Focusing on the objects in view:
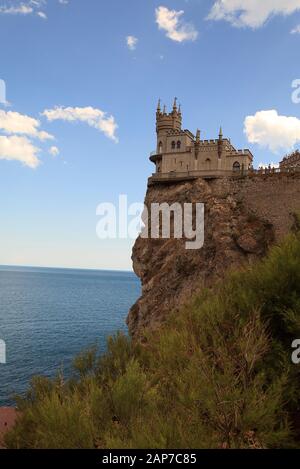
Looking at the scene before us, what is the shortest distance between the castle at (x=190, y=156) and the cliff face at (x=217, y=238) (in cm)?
153

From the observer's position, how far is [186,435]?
738cm

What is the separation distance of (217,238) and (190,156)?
1172cm

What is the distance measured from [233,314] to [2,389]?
32230mm

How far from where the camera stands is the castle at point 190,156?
3912 centimetres

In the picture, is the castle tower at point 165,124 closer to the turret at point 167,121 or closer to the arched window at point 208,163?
the turret at point 167,121

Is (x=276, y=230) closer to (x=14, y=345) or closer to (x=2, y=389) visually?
(x=2, y=389)

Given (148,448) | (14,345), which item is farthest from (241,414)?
(14,345)

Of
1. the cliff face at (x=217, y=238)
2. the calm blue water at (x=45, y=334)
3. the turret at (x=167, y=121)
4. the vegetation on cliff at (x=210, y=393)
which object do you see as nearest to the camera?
the vegetation on cliff at (x=210, y=393)

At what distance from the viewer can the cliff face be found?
107ft

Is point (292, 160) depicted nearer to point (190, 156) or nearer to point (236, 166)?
point (236, 166)

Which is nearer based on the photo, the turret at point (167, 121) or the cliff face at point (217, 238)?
the cliff face at point (217, 238)

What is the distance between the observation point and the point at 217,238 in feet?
110

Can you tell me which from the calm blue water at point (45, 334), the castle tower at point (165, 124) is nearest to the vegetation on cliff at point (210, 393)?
the calm blue water at point (45, 334)
